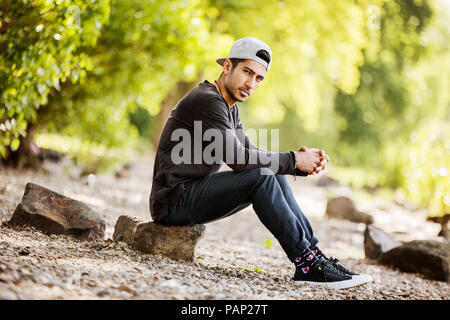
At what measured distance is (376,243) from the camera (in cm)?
520

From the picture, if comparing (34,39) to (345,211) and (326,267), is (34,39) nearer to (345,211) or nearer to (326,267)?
(326,267)

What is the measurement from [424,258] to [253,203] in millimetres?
2299

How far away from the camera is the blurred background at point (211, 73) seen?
160 inches

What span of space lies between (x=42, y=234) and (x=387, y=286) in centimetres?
264

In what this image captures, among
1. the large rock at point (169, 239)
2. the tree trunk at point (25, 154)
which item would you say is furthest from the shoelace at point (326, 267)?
the tree trunk at point (25, 154)

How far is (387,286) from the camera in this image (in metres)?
A: 3.78

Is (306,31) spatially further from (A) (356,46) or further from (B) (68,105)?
(B) (68,105)

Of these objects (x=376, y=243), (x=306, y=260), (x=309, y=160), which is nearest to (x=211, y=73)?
(x=376, y=243)

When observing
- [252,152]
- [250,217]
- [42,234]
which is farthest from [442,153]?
[42,234]

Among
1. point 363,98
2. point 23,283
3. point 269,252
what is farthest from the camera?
point 363,98

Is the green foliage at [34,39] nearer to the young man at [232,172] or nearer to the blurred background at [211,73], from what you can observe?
the blurred background at [211,73]

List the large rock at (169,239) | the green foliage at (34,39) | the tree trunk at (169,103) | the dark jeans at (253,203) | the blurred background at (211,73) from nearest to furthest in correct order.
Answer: the dark jeans at (253,203)
the large rock at (169,239)
the green foliage at (34,39)
the blurred background at (211,73)
the tree trunk at (169,103)

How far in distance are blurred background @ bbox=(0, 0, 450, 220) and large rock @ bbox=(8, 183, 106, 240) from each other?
0.64 m

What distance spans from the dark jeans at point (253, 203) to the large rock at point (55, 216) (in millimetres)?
799
